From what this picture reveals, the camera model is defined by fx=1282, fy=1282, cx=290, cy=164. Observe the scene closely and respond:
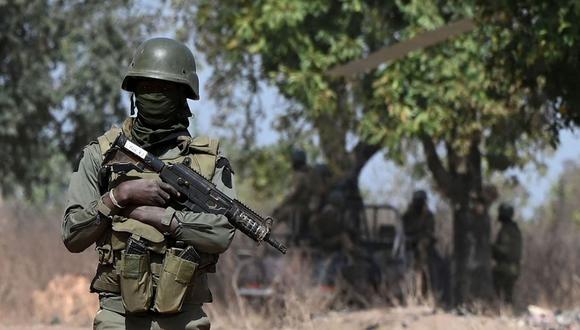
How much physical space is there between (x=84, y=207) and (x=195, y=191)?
0.39 meters

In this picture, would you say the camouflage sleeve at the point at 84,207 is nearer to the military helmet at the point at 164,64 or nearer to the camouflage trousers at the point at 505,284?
the military helmet at the point at 164,64

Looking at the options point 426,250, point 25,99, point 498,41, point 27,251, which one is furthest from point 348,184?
point 25,99

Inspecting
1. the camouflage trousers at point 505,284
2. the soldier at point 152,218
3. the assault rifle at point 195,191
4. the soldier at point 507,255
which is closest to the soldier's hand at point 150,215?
the soldier at point 152,218

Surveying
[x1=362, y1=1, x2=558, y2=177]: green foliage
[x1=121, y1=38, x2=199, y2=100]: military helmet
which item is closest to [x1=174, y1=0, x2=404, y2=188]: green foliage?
[x1=362, y1=1, x2=558, y2=177]: green foliage

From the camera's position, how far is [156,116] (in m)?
4.54

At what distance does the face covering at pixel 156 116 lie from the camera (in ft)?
14.8

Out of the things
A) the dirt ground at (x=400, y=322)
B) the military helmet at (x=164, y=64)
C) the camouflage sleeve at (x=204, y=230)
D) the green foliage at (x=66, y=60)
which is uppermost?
the green foliage at (x=66, y=60)

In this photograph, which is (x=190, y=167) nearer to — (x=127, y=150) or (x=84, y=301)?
(x=127, y=150)

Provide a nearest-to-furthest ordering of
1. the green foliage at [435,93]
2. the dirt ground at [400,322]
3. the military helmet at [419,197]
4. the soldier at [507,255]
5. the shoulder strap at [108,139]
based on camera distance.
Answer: the shoulder strap at [108,139] → the dirt ground at [400,322] → the green foliage at [435,93] → the military helmet at [419,197] → the soldier at [507,255]

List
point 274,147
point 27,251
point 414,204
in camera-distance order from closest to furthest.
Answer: point 27,251 → point 414,204 → point 274,147

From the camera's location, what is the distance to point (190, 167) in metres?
4.50

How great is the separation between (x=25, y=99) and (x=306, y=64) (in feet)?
26.5

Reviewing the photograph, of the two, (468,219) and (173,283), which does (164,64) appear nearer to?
(173,283)

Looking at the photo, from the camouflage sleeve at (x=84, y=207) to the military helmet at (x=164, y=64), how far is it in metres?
0.31
